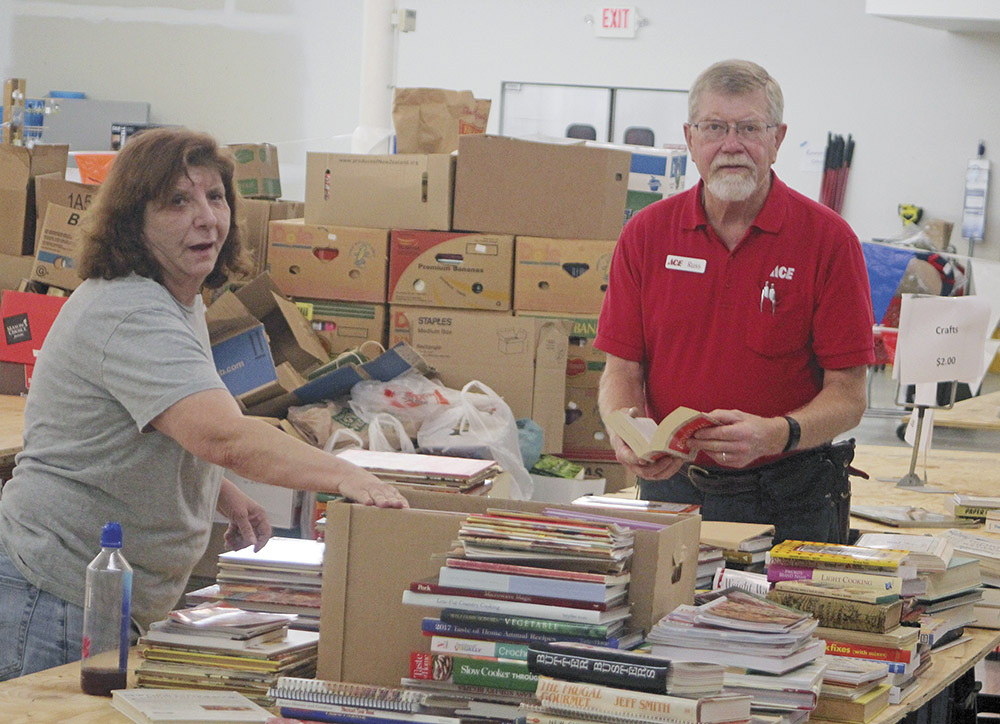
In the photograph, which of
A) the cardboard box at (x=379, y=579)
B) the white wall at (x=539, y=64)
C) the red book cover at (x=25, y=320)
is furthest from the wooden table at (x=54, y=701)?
the white wall at (x=539, y=64)

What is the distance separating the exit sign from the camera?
10.8 meters

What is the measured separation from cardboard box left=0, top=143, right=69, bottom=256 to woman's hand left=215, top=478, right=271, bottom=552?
9.09 feet

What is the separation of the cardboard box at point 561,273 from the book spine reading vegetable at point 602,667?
10.5 feet

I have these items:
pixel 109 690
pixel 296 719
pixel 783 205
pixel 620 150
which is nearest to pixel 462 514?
pixel 296 719

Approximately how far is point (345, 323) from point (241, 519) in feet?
8.65

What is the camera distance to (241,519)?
88.1 inches

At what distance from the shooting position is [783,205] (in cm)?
259

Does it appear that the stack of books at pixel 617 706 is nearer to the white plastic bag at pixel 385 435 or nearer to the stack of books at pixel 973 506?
the stack of books at pixel 973 506

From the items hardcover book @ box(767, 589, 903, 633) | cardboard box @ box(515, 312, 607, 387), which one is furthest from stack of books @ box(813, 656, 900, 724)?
cardboard box @ box(515, 312, 607, 387)

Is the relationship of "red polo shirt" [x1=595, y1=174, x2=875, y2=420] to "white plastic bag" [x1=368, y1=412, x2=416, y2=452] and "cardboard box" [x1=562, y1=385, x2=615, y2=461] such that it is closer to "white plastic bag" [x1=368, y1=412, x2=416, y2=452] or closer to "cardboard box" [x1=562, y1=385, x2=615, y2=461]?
"white plastic bag" [x1=368, y1=412, x2=416, y2=452]

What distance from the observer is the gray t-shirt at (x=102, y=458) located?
1.91 metres

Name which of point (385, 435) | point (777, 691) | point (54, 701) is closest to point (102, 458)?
point (54, 701)

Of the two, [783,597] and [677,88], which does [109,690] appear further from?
[677,88]

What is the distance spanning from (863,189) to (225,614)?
9.21 metres
